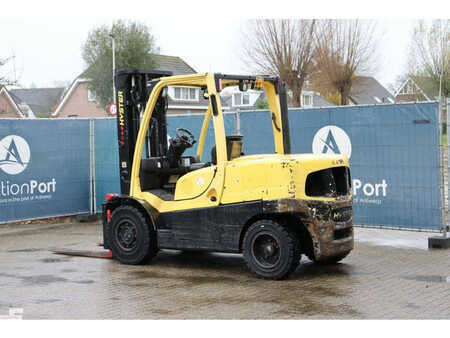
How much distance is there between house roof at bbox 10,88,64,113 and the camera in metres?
90.2

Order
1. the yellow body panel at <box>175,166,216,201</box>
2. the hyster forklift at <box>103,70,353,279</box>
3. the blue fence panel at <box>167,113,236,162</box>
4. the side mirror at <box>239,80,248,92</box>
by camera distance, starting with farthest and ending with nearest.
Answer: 1. the blue fence panel at <box>167,113,236,162</box>
2. the side mirror at <box>239,80,248,92</box>
3. the yellow body panel at <box>175,166,216,201</box>
4. the hyster forklift at <box>103,70,353,279</box>

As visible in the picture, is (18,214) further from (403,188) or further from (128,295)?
(403,188)

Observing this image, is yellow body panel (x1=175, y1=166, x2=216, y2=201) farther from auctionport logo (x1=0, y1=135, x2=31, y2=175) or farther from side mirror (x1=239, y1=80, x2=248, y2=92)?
auctionport logo (x1=0, y1=135, x2=31, y2=175)

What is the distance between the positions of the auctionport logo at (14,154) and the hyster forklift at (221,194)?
452cm

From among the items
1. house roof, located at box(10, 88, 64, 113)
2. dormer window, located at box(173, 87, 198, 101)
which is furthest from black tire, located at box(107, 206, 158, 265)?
house roof, located at box(10, 88, 64, 113)

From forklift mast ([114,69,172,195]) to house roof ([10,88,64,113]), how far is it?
80417mm

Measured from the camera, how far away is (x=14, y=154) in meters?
14.6

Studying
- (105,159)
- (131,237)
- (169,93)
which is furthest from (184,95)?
(131,237)

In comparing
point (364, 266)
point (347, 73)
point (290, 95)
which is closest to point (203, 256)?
point (364, 266)

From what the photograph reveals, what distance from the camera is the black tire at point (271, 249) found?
8.99 m

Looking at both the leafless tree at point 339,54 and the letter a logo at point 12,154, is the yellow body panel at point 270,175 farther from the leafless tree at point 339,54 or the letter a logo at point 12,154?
the leafless tree at point 339,54

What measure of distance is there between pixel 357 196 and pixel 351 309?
16.5 feet

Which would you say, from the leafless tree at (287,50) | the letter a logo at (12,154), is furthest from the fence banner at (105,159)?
the leafless tree at (287,50)

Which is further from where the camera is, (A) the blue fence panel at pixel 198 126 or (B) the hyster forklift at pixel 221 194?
(A) the blue fence panel at pixel 198 126
